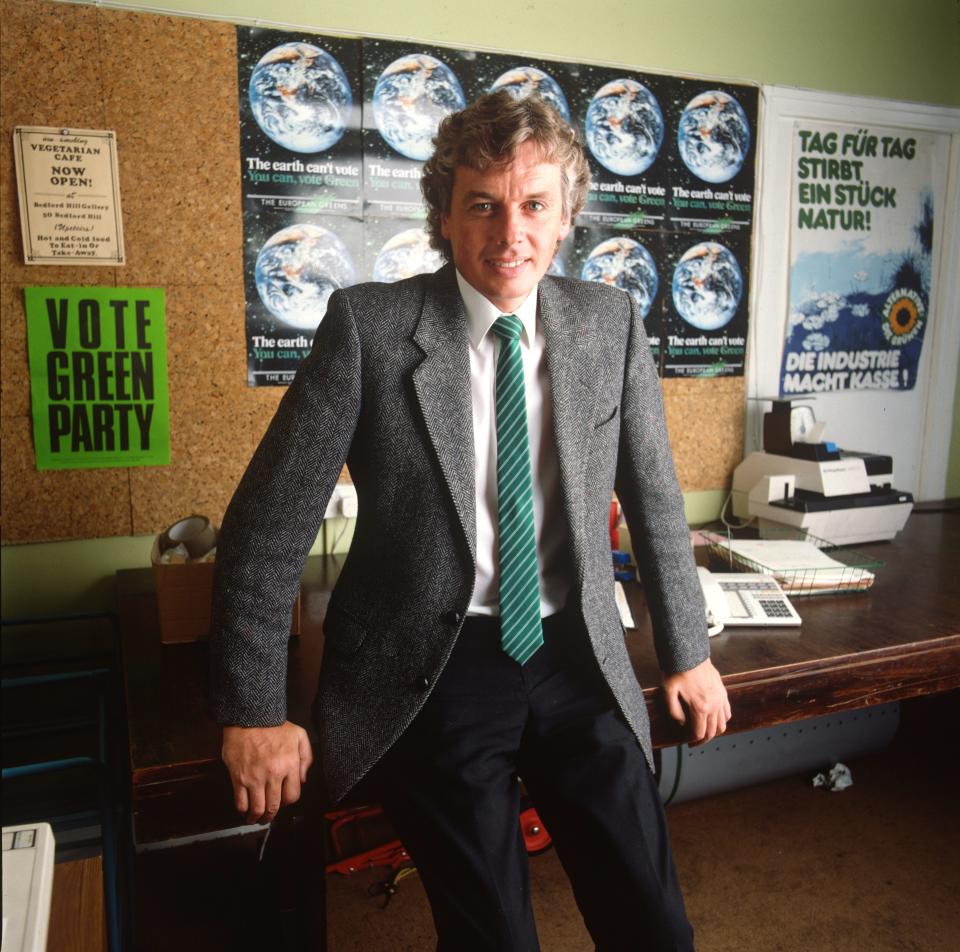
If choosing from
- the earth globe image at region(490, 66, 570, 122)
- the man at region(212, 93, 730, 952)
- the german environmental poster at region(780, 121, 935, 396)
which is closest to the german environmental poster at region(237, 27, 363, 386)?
the earth globe image at region(490, 66, 570, 122)

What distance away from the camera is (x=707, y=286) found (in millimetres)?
2660

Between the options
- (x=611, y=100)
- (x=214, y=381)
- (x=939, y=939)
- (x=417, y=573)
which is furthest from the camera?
(x=611, y=100)

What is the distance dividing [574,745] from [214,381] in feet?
4.56

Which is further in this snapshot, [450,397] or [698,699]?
[698,699]

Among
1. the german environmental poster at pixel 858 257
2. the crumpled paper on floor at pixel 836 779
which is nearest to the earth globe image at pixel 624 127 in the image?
the german environmental poster at pixel 858 257

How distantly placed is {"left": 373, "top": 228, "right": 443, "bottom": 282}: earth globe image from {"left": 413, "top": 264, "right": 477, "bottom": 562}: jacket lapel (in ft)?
3.47

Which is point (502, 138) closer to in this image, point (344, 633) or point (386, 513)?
point (386, 513)

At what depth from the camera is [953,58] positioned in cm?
285

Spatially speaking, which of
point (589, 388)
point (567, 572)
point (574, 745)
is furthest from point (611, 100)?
point (574, 745)

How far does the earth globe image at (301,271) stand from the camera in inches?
86.7

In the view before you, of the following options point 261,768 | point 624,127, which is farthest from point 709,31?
point 261,768

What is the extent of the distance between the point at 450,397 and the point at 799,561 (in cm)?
114

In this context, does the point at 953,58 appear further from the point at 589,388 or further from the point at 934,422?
the point at 589,388

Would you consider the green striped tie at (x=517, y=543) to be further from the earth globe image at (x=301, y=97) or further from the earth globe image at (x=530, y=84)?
the earth globe image at (x=530, y=84)
